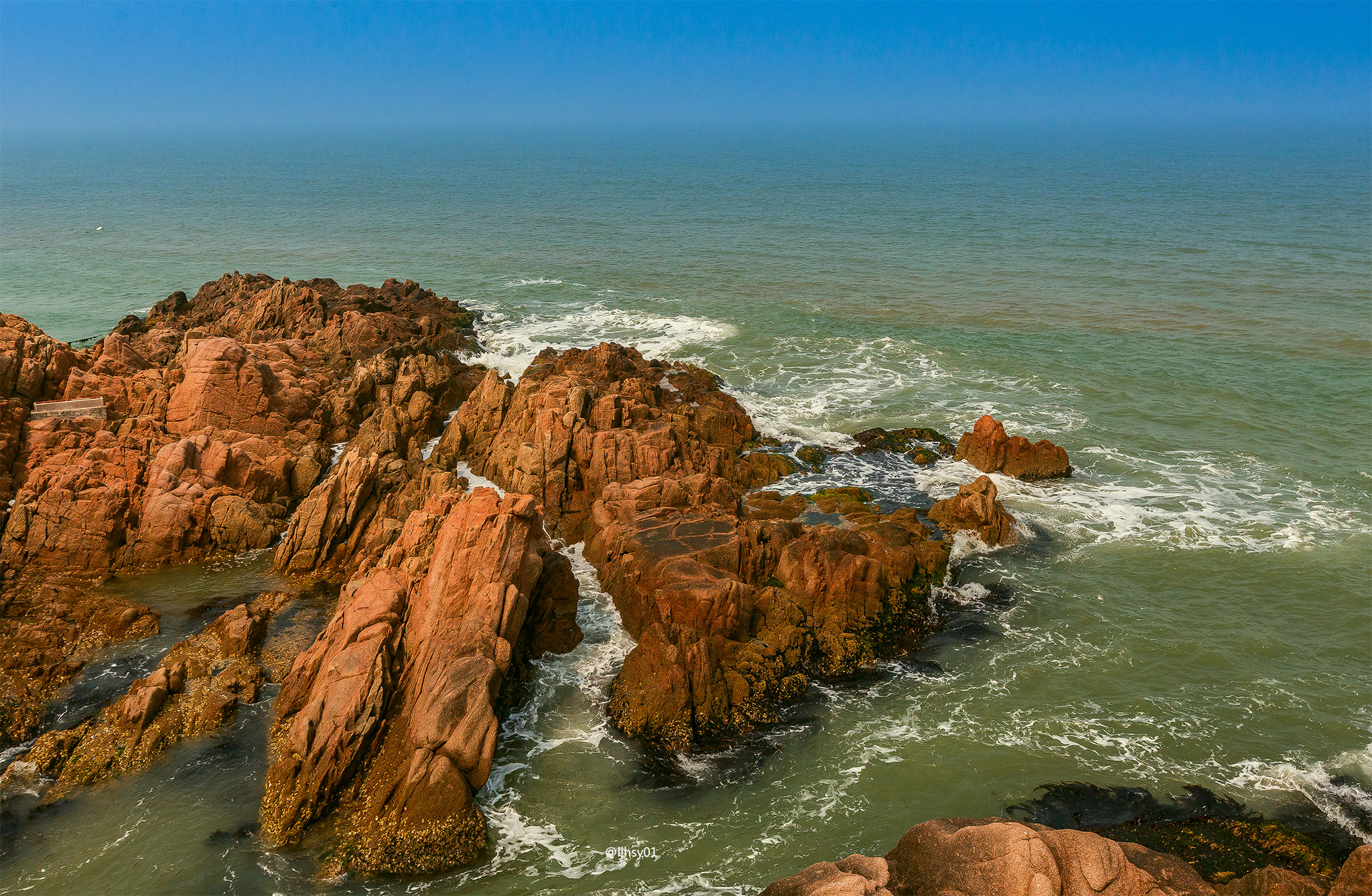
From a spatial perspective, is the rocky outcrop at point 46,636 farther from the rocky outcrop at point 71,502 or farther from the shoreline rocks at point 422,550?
the rocky outcrop at point 71,502

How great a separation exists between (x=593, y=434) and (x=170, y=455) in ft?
40.7

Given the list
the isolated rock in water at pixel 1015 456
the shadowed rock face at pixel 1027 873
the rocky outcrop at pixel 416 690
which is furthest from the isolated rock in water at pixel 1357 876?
the isolated rock in water at pixel 1015 456

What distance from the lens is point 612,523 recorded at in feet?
82.7

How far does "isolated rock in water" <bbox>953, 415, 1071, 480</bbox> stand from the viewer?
31516mm

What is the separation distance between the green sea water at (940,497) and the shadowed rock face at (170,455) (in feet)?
5.24

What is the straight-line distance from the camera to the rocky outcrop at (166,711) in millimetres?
17516

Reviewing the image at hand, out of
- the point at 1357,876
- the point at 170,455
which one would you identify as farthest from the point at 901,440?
the point at 170,455

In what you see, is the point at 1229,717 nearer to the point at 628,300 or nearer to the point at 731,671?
the point at 731,671

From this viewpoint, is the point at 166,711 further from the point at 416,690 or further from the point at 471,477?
the point at 471,477

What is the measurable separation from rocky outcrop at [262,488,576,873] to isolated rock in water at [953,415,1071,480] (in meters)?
16.7

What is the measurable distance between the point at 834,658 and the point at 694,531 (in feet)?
16.1

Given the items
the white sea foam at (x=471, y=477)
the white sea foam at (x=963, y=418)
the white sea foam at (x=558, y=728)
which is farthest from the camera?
the white sea foam at (x=471, y=477)

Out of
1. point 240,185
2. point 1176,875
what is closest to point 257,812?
point 1176,875

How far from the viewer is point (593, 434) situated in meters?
28.4
